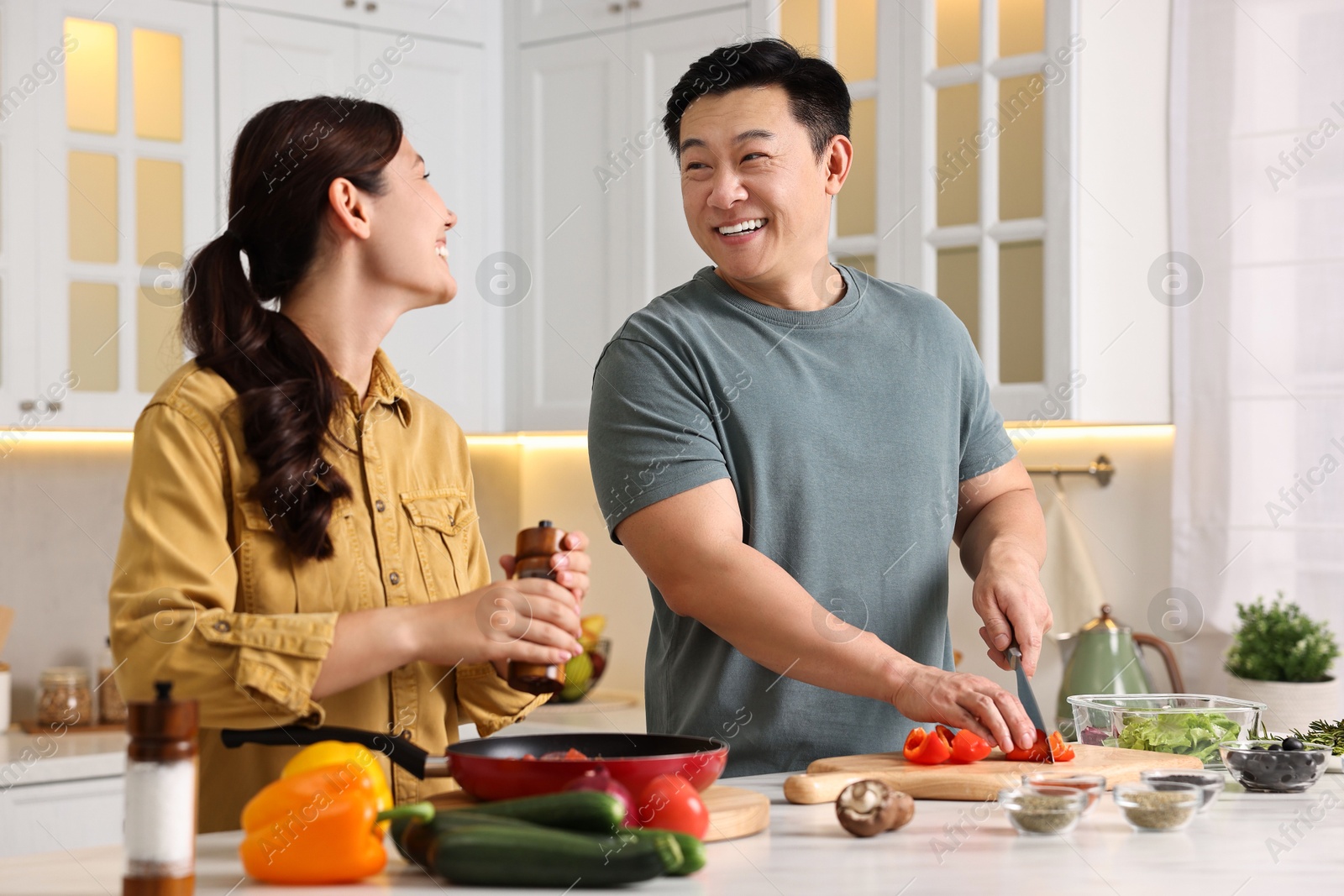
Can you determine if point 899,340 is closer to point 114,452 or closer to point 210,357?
point 210,357

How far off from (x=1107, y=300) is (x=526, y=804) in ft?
6.15

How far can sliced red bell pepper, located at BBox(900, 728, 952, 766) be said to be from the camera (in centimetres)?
138

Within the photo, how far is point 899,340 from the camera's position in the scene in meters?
1.72

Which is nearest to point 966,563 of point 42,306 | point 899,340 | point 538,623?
point 899,340

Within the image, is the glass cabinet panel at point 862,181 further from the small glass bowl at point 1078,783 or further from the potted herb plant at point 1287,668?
the small glass bowl at point 1078,783

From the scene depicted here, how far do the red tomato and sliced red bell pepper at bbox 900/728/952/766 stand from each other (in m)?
0.38

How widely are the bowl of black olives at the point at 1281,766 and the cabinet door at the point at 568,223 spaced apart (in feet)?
6.71

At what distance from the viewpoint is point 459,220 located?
3295 millimetres

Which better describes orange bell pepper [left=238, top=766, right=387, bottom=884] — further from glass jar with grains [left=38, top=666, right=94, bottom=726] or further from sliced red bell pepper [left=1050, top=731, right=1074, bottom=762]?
glass jar with grains [left=38, top=666, right=94, bottom=726]

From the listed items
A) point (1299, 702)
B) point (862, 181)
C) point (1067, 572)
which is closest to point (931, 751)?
point (1299, 702)

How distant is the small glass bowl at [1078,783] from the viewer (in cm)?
117

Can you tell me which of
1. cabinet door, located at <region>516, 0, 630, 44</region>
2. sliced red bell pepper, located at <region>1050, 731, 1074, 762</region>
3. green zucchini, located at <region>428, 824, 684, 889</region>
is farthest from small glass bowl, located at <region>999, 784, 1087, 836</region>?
cabinet door, located at <region>516, 0, 630, 44</region>

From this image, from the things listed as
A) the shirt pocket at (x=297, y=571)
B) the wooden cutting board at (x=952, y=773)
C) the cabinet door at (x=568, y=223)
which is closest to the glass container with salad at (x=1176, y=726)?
the wooden cutting board at (x=952, y=773)

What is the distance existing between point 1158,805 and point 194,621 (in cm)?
81
